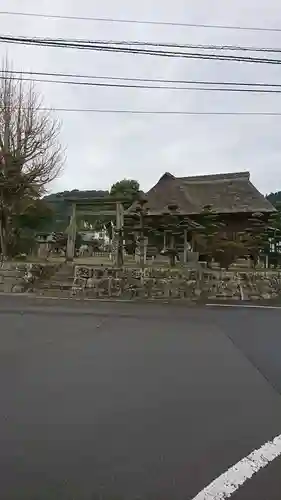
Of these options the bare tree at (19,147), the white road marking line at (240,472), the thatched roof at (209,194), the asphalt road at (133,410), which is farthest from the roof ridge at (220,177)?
the white road marking line at (240,472)

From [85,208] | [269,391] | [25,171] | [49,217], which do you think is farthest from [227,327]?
[49,217]

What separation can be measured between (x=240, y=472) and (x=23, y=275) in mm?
13280

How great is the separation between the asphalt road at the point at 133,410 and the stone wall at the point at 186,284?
5916 millimetres

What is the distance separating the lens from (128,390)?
5328 millimetres

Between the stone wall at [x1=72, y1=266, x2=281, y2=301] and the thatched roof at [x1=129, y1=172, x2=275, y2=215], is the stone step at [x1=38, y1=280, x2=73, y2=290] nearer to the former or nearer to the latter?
the stone wall at [x1=72, y1=266, x2=281, y2=301]

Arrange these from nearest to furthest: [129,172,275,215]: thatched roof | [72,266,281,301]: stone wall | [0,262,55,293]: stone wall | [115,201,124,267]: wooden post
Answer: [72,266,281,301]: stone wall
[0,262,55,293]: stone wall
[115,201,124,267]: wooden post
[129,172,275,215]: thatched roof

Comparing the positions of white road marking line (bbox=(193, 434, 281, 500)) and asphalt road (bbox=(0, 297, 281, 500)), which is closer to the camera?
white road marking line (bbox=(193, 434, 281, 500))

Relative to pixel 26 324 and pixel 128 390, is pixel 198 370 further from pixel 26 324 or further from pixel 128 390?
pixel 26 324

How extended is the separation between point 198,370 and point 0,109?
19.3 meters

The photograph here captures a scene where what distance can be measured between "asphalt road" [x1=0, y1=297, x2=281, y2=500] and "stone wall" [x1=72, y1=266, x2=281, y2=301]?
233 inches

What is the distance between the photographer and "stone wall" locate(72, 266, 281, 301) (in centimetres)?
1519

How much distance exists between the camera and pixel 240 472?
3.41 meters

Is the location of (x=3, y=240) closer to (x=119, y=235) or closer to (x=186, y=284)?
(x=119, y=235)

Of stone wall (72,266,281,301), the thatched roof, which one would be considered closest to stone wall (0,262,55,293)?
stone wall (72,266,281,301)
